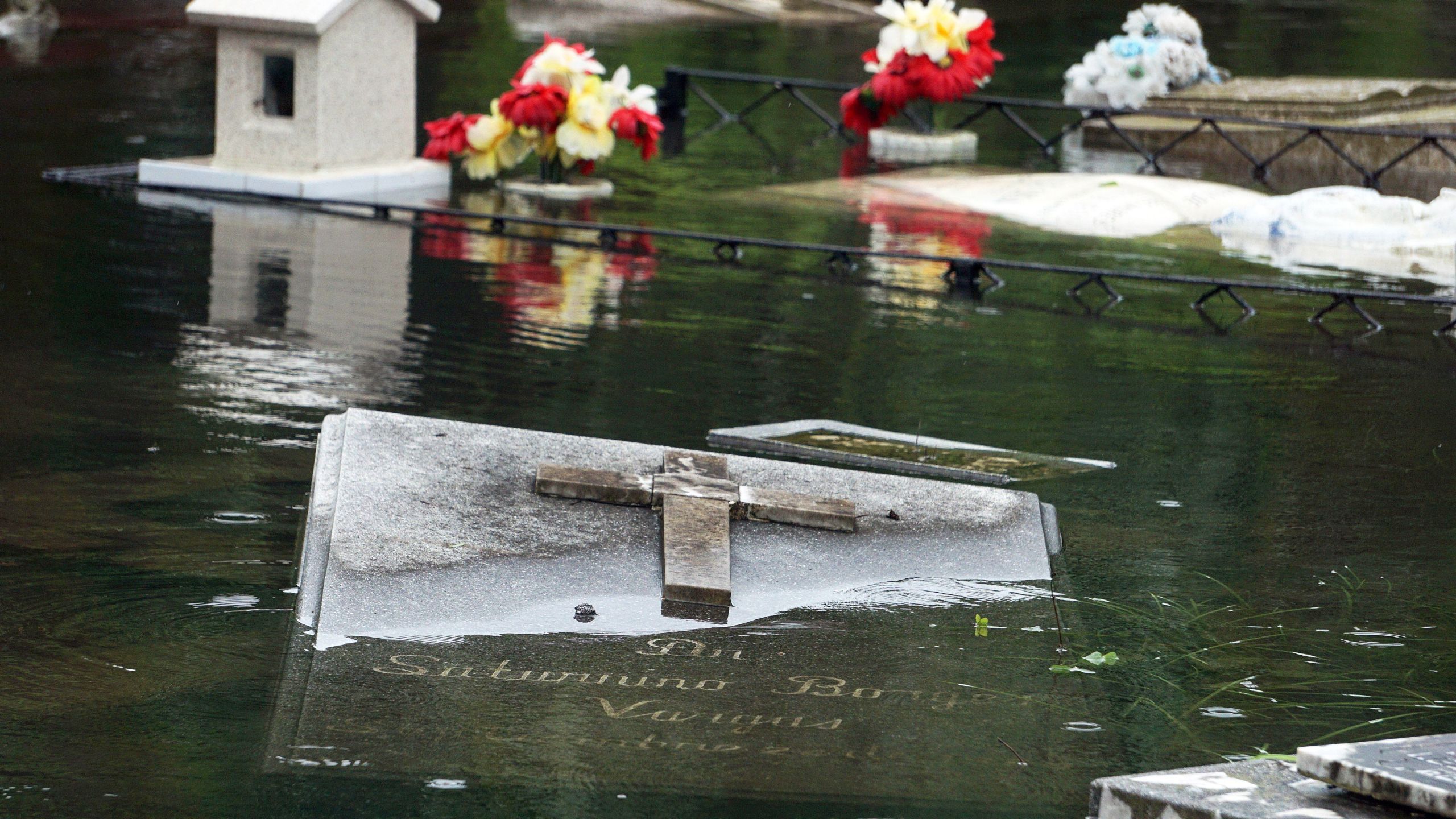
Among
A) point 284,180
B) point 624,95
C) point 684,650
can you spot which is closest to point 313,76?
point 284,180

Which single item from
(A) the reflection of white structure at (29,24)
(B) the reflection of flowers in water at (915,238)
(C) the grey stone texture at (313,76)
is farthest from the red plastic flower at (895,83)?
(A) the reflection of white structure at (29,24)

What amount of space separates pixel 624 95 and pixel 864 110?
3.72 metres

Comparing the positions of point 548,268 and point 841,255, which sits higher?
point 841,255

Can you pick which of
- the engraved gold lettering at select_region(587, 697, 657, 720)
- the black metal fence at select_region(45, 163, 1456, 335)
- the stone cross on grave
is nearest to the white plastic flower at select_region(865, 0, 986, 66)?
the black metal fence at select_region(45, 163, 1456, 335)

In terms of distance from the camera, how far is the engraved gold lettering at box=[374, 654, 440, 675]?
4410 mm

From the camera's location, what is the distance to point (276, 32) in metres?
12.9

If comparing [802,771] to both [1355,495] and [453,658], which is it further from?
[1355,495]

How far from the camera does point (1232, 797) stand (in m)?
3.36

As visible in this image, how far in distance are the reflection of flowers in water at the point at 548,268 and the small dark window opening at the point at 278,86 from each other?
1511 millimetres

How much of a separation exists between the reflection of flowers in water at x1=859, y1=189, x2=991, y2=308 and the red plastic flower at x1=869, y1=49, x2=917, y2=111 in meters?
1.95

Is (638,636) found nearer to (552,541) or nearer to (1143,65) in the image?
(552,541)

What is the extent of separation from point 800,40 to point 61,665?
78.0ft

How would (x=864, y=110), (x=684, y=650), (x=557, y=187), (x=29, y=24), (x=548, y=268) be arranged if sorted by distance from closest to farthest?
(x=684, y=650) < (x=548, y=268) < (x=557, y=187) < (x=864, y=110) < (x=29, y=24)

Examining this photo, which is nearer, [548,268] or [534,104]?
[548,268]
